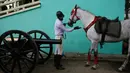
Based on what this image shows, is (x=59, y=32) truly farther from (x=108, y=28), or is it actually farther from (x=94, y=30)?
(x=108, y=28)

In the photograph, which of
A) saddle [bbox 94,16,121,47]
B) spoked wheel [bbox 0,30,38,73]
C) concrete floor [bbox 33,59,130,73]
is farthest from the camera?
concrete floor [bbox 33,59,130,73]

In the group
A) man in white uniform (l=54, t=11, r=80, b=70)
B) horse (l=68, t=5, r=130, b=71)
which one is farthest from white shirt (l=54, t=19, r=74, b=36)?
horse (l=68, t=5, r=130, b=71)

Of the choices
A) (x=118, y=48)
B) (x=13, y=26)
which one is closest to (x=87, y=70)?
(x=118, y=48)

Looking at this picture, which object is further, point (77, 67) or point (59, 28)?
point (77, 67)

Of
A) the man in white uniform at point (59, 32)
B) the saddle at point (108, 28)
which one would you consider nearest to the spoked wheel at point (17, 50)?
the man in white uniform at point (59, 32)

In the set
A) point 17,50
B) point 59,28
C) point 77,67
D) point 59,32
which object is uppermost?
point 59,28

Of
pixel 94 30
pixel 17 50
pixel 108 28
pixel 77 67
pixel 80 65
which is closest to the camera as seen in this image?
pixel 17 50

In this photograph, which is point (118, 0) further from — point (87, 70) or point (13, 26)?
point (13, 26)

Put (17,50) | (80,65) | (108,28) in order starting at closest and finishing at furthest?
(17,50), (108,28), (80,65)

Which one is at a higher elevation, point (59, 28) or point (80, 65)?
point (59, 28)

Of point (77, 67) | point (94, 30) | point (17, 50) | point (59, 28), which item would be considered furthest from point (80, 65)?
point (17, 50)

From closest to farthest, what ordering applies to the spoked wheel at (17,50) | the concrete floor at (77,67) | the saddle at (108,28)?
the spoked wheel at (17,50) → the saddle at (108,28) → the concrete floor at (77,67)

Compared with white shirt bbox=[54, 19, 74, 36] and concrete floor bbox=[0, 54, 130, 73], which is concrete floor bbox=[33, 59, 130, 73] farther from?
white shirt bbox=[54, 19, 74, 36]

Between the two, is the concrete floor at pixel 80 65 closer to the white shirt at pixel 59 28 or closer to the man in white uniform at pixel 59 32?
the man in white uniform at pixel 59 32
